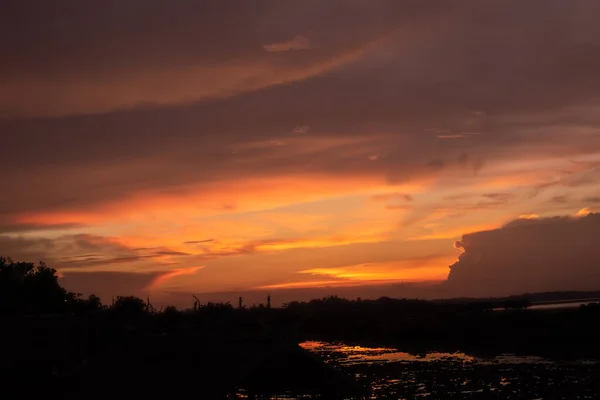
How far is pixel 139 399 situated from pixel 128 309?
40.7 m

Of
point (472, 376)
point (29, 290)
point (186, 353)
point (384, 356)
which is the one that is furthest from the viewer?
point (29, 290)

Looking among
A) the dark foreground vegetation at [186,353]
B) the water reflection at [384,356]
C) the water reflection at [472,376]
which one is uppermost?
the dark foreground vegetation at [186,353]

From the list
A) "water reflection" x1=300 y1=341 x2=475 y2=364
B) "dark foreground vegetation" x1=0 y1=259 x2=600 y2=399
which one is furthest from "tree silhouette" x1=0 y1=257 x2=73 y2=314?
"water reflection" x1=300 y1=341 x2=475 y2=364

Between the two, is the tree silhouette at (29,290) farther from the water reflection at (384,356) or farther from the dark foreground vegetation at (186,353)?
the water reflection at (384,356)

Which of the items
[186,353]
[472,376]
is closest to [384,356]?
[472,376]

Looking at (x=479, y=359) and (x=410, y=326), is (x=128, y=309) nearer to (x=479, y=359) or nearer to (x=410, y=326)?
(x=410, y=326)

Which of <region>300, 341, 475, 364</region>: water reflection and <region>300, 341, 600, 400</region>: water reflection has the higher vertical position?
<region>300, 341, 600, 400</region>: water reflection

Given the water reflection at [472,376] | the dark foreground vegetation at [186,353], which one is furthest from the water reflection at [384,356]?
the dark foreground vegetation at [186,353]

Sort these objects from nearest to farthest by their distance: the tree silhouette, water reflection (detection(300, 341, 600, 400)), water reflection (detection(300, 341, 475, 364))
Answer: water reflection (detection(300, 341, 600, 400)), water reflection (detection(300, 341, 475, 364)), the tree silhouette

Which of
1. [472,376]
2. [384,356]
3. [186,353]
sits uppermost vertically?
[186,353]

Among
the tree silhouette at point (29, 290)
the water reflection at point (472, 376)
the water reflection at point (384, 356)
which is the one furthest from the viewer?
the tree silhouette at point (29, 290)

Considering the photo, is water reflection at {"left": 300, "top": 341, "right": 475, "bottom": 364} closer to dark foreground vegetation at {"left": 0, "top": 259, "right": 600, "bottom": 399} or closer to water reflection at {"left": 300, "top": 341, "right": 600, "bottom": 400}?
water reflection at {"left": 300, "top": 341, "right": 600, "bottom": 400}

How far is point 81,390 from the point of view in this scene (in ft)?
80.8

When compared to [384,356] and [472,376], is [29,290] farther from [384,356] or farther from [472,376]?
[472,376]
